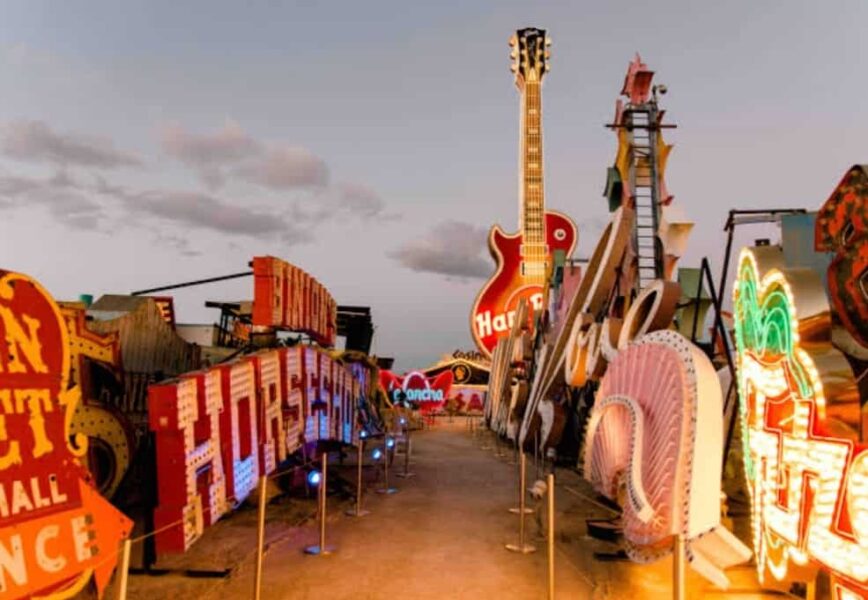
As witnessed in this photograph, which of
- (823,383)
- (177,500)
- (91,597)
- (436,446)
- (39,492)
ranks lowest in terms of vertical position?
(436,446)

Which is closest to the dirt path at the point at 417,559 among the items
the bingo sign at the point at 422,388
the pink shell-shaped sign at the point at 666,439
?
the pink shell-shaped sign at the point at 666,439

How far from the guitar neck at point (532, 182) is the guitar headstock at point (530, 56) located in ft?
2.85

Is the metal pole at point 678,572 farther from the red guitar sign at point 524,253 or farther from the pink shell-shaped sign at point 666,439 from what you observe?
the red guitar sign at point 524,253

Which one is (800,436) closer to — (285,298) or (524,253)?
(285,298)

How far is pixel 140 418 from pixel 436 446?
2042 centimetres

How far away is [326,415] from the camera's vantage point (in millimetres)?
15656

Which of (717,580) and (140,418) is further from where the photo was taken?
(140,418)

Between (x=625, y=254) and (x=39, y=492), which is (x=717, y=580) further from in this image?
(x=625, y=254)

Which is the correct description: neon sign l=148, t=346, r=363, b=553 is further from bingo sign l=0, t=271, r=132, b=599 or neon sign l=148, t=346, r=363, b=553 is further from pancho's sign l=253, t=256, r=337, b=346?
bingo sign l=0, t=271, r=132, b=599

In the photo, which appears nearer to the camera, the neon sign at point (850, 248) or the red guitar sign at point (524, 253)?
the neon sign at point (850, 248)

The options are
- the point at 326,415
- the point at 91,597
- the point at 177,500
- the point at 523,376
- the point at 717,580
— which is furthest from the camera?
the point at 523,376

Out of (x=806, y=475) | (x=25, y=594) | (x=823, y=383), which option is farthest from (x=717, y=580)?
(x=25, y=594)

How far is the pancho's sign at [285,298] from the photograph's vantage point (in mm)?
12180

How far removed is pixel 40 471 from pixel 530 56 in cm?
5167
